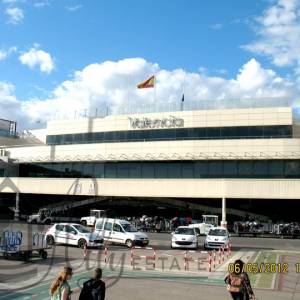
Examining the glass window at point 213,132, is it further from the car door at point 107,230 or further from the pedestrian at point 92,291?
the pedestrian at point 92,291

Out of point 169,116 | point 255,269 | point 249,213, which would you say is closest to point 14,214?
point 169,116

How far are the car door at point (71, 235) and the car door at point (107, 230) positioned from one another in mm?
3073

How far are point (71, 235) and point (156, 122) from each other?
36.2 m

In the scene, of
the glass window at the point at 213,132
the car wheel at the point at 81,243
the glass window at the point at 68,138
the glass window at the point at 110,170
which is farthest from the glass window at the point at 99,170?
the car wheel at the point at 81,243

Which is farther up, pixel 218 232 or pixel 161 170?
pixel 161 170

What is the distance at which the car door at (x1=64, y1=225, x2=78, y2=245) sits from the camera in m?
31.5

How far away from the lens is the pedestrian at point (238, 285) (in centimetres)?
1116

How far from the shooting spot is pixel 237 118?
6328cm

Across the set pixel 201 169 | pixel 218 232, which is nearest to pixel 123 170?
pixel 201 169

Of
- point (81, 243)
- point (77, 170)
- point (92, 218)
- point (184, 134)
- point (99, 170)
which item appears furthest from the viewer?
point (77, 170)

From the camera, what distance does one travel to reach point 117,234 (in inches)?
1336

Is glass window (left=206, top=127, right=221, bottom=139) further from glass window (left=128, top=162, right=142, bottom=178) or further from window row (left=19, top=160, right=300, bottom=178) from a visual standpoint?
glass window (left=128, top=162, right=142, bottom=178)

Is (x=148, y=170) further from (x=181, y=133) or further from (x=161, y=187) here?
(x=181, y=133)

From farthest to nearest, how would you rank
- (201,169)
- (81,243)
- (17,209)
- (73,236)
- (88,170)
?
(88,170)
(17,209)
(201,169)
(73,236)
(81,243)
